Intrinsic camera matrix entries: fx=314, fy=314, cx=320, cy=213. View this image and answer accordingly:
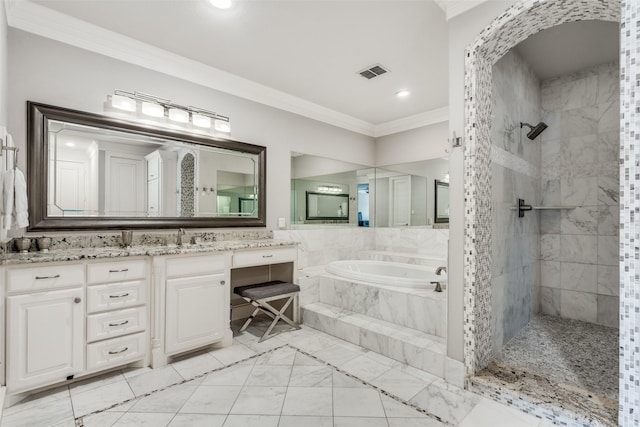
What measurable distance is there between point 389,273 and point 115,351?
9.57 ft

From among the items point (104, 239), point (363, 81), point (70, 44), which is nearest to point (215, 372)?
point (104, 239)

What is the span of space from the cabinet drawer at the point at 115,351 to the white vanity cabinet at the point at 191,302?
0.35ft

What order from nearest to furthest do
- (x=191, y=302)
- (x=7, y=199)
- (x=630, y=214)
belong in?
(x=630, y=214) < (x=7, y=199) < (x=191, y=302)

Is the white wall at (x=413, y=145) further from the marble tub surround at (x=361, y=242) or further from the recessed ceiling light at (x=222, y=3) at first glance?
the recessed ceiling light at (x=222, y=3)

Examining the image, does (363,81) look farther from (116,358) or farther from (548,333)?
(116,358)

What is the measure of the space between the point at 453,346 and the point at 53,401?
97.4 inches

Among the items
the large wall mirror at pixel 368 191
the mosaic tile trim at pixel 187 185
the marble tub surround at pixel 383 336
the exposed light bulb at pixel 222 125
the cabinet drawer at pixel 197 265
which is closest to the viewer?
the marble tub surround at pixel 383 336

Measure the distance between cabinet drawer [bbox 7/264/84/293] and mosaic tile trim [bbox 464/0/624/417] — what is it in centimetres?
246

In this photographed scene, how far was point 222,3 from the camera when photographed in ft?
6.81

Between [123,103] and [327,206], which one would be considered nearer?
[123,103]

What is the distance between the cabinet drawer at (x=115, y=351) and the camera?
2.03 m

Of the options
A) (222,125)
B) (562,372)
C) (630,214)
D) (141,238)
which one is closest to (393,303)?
(562,372)

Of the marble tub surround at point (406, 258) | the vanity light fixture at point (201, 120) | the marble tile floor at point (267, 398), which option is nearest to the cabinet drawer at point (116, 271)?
the marble tile floor at point (267, 398)

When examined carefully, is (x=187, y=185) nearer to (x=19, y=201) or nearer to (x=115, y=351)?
(x=19, y=201)
